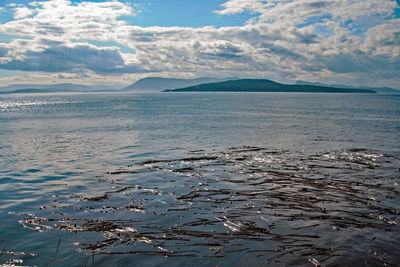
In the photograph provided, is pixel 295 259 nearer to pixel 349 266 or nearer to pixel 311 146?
pixel 349 266

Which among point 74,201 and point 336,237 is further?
point 74,201

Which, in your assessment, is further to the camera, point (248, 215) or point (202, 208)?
point (202, 208)

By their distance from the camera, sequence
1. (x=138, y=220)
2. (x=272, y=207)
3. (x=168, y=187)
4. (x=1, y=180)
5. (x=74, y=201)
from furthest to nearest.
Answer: (x=1, y=180) → (x=168, y=187) → (x=74, y=201) → (x=272, y=207) → (x=138, y=220)

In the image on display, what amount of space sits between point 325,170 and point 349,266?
15914 mm

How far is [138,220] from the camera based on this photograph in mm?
15969

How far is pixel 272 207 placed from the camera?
1745cm

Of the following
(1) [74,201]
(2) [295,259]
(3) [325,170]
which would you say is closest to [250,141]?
(3) [325,170]

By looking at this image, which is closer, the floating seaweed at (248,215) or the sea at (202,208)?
the sea at (202,208)

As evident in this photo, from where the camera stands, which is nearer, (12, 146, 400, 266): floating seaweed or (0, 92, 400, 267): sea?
(0, 92, 400, 267): sea

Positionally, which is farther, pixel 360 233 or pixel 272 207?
pixel 272 207

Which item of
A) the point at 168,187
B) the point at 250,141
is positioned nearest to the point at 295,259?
the point at 168,187

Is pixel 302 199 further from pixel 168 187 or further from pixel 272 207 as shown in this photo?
pixel 168 187

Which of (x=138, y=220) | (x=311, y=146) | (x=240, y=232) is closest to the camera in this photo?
(x=240, y=232)

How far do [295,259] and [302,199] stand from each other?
7215 mm
